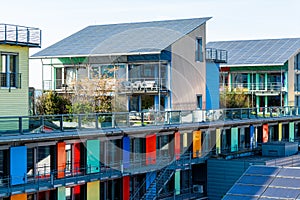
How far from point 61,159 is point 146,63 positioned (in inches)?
654

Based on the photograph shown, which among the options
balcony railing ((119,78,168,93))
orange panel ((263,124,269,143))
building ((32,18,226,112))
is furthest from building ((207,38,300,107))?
balcony railing ((119,78,168,93))

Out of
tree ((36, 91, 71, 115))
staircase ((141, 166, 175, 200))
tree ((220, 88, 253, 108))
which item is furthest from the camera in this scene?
tree ((220, 88, 253, 108))

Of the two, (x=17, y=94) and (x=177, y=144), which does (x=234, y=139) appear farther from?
(x=17, y=94)

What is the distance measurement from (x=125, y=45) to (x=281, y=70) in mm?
19481

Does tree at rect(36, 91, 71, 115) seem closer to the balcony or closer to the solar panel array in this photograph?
the balcony

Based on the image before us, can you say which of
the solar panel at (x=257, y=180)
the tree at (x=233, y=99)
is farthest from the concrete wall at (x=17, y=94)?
the tree at (x=233, y=99)

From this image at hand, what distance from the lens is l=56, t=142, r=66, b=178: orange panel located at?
98.3 ft

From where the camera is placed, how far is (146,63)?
4559 cm

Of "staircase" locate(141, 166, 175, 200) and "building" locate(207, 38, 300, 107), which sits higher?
"building" locate(207, 38, 300, 107)

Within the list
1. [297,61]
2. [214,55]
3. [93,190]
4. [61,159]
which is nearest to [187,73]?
[214,55]

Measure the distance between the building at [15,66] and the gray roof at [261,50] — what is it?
32662mm

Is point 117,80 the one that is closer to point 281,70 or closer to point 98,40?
point 98,40

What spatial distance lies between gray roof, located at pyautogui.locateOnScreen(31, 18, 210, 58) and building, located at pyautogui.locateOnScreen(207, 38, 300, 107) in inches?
574

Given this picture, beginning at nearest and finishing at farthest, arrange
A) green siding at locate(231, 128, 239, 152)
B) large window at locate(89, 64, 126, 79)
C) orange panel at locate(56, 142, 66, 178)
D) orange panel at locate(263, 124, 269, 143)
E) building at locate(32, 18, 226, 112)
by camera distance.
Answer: orange panel at locate(56, 142, 66, 178), green siding at locate(231, 128, 239, 152), building at locate(32, 18, 226, 112), large window at locate(89, 64, 126, 79), orange panel at locate(263, 124, 269, 143)
